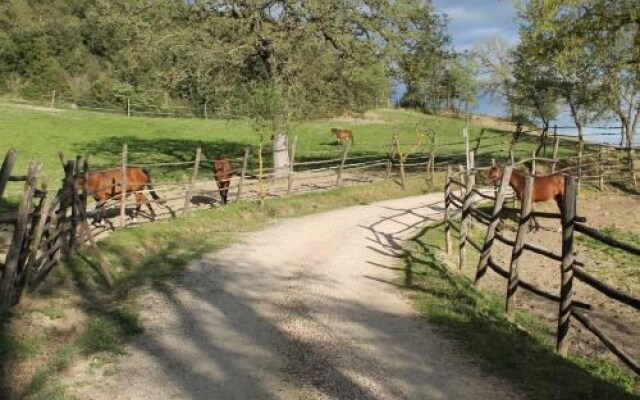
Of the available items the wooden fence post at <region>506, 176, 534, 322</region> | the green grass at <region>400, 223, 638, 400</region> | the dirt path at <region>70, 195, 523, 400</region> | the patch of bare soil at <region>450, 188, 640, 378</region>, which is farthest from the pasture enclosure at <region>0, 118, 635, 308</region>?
the wooden fence post at <region>506, 176, 534, 322</region>

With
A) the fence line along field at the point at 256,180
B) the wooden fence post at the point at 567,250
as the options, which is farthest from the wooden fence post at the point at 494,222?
the wooden fence post at the point at 567,250

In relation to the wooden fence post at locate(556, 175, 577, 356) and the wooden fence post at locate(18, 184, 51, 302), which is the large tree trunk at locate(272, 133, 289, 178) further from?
the wooden fence post at locate(556, 175, 577, 356)

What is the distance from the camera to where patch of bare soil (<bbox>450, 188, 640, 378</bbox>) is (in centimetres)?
827

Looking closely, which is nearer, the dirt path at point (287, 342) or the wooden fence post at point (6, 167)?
the dirt path at point (287, 342)

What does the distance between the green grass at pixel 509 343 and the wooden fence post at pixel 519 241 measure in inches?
8.5

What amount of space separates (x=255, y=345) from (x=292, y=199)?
36.1ft

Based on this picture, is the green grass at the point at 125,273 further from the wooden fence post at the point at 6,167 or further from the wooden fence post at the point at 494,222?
the wooden fence post at the point at 494,222

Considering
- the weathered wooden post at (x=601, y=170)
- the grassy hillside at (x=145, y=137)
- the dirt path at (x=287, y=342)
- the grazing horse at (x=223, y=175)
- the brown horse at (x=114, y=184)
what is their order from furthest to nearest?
the grassy hillside at (x=145, y=137)
the weathered wooden post at (x=601, y=170)
the grazing horse at (x=223, y=175)
the brown horse at (x=114, y=184)
the dirt path at (x=287, y=342)

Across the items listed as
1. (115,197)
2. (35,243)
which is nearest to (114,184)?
(115,197)

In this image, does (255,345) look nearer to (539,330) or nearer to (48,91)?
(539,330)

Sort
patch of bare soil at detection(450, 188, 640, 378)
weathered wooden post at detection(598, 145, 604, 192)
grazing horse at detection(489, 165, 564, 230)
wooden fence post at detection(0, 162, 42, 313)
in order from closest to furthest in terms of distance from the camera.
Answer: wooden fence post at detection(0, 162, 42, 313) → patch of bare soil at detection(450, 188, 640, 378) → grazing horse at detection(489, 165, 564, 230) → weathered wooden post at detection(598, 145, 604, 192)

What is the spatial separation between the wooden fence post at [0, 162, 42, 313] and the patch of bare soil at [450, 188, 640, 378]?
768cm

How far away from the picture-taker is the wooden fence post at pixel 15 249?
24.6 feet

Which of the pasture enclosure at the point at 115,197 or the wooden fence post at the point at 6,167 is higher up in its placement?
the wooden fence post at the point at 6,167
